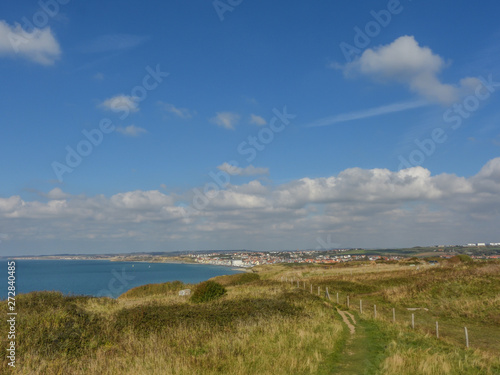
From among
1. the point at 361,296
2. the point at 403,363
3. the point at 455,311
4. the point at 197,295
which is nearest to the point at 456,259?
the point at 361,296

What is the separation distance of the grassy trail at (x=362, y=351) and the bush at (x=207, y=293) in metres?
15.3

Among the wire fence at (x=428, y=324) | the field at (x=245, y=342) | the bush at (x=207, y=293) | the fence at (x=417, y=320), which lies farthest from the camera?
the bush at (x=207, y=293)

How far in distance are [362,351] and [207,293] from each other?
20731mm

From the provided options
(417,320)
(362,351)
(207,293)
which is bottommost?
(417,320)

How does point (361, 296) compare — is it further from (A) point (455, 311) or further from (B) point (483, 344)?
(B) point (483, 344)

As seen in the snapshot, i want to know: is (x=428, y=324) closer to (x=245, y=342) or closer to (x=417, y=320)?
(x=417, y=320)

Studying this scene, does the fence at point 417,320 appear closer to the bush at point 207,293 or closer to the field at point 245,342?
the field at point 245,342

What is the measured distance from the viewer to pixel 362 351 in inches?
647

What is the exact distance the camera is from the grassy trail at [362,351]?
1366 centimetres

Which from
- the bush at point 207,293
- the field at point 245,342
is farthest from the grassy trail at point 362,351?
the bush at point 207,293

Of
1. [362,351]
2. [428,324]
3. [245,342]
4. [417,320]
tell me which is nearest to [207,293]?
[417,320]

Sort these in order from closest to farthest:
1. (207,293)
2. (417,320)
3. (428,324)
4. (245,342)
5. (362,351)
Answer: (245,342), (362,351), (428,324), (417,320), (207,293)

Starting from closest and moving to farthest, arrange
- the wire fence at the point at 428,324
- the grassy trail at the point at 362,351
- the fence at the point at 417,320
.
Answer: the grassy trail at the point at 362,351 → the wire fence at the point at 428,324 → the fence at the point at 417,320

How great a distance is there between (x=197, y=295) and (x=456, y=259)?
73.4m
